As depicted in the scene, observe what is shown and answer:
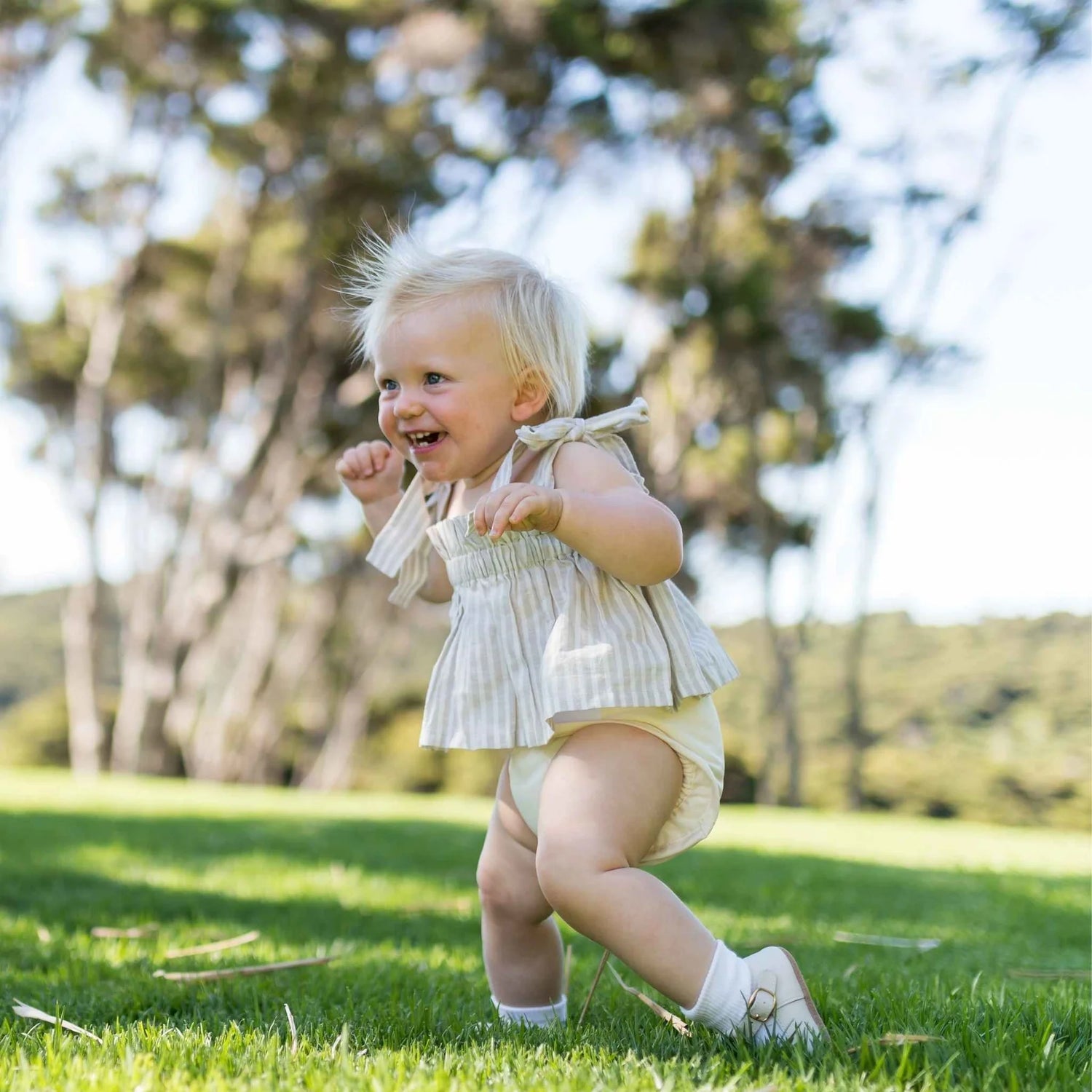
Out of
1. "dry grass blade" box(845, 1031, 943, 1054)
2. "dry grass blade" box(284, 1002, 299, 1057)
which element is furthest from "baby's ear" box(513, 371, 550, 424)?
"dry grass blade" box(845, 1031, 943, 1054)

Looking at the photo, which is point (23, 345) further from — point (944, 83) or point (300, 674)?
point (944, 83)

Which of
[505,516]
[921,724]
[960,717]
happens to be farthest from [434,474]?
[921,724]

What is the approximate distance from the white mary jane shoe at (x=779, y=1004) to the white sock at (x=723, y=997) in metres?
0.02

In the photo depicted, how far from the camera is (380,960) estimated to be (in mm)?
2977

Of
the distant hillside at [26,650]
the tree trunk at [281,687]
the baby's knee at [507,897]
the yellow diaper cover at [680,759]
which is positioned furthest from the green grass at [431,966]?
the distant hillside at [26,650]

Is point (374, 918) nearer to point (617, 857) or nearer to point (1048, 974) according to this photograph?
point (1048, 974)

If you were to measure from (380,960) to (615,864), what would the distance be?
49.1 inches

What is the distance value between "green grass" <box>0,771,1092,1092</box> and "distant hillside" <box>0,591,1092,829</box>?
37.5 feet

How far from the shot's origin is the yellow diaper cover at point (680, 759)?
214cm

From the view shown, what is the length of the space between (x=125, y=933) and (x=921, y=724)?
2171 centimetres

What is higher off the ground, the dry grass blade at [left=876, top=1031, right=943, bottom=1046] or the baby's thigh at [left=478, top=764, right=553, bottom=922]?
the baby's thigh at [left=478, top=764, right=553, bottom=922]

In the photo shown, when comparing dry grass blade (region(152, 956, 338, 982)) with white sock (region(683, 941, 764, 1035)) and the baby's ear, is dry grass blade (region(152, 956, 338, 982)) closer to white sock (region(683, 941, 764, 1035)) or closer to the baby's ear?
white sock (region(683, 941, 764, 1035))

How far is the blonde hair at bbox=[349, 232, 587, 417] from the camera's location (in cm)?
235

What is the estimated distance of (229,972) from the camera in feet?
8.46
